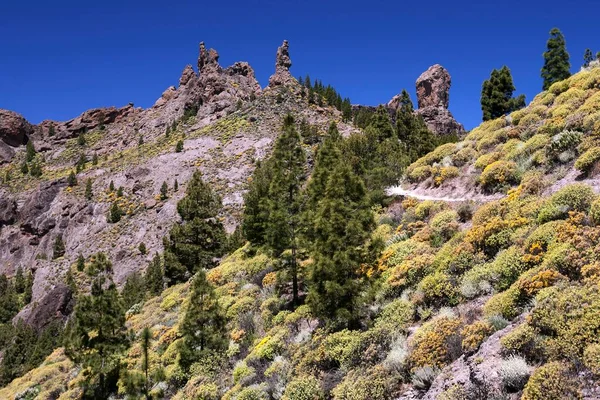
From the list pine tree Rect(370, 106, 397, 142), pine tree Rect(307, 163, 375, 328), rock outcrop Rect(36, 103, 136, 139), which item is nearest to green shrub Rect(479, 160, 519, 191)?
pine tree Rect(307, 163, 375, 328)

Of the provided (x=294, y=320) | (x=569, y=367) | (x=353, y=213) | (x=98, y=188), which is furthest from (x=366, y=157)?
(x=98, y=188)

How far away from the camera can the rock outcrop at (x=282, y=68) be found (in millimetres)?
119062

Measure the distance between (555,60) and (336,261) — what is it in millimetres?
47131

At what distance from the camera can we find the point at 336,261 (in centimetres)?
1556

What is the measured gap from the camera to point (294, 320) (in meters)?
18.4

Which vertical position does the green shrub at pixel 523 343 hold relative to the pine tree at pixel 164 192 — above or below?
below

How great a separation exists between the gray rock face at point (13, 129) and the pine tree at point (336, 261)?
171 meters

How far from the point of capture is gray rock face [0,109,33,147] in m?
150

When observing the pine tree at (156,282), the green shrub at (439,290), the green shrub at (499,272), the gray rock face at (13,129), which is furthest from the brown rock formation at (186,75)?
the green shrub at (499,272)

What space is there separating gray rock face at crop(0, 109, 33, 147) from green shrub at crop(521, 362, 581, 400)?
18026 centimetres

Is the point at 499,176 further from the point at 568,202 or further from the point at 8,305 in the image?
the point at 8,305

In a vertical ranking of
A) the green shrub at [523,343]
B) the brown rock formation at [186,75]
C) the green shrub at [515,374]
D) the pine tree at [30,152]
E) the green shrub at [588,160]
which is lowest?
the green shrub at [515,374]

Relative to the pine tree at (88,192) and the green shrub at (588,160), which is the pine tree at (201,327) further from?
the pine tree at (88,192)

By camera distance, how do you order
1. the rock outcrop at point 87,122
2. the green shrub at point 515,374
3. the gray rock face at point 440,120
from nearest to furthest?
the green shrub at point 515,374, the gray rock face at point 440,120, the rock outcrop at point 87,122
